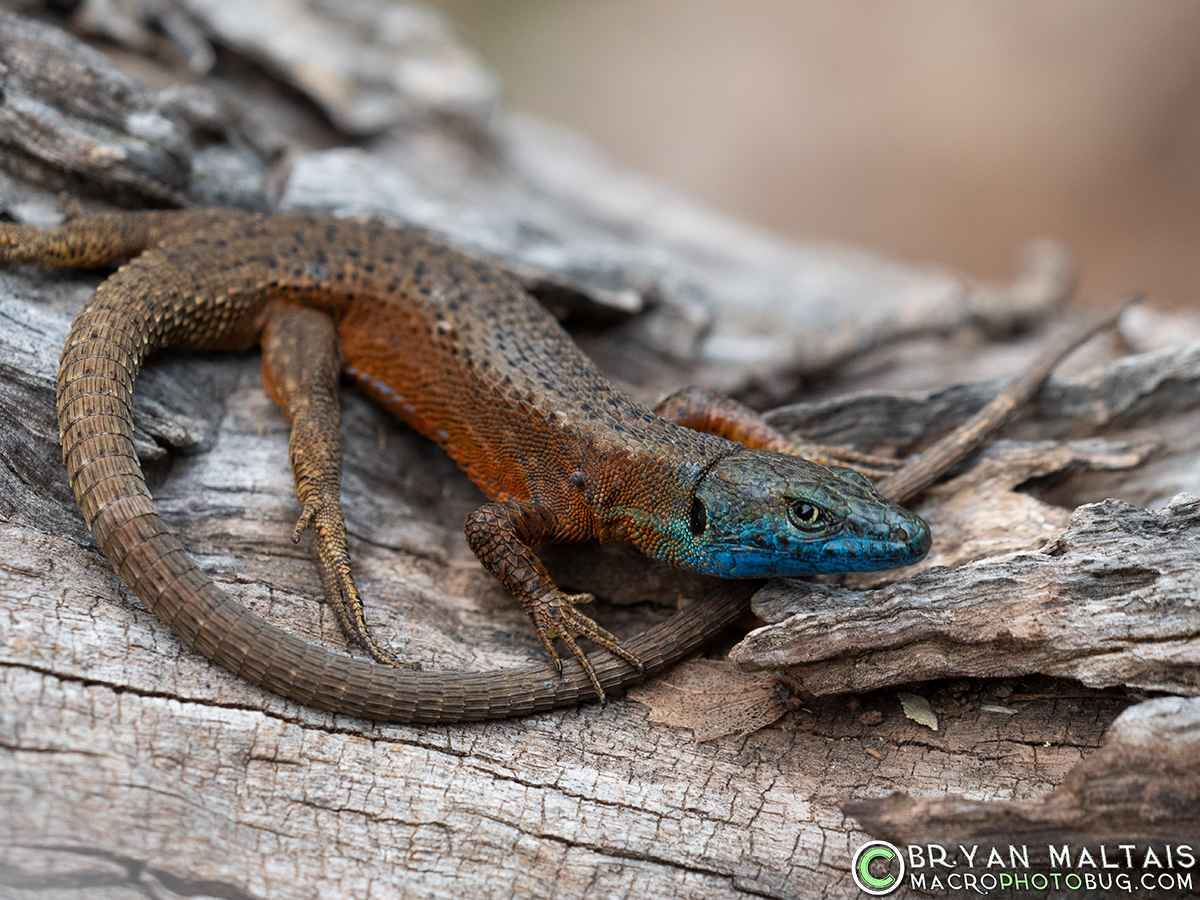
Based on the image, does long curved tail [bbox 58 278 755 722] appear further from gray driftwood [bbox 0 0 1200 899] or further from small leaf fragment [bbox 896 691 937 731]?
small leaf fragment [bbox 896 691 937 731]

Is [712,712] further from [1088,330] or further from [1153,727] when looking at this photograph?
[1088,330]

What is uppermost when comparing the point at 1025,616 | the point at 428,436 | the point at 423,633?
the point at 428,436

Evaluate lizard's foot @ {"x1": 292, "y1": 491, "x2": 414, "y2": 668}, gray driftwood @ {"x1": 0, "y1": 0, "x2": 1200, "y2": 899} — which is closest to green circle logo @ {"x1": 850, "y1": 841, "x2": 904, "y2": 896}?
gray driftwood @ {"x1": 0, "y1": 0, "x2": 1200, "y2": 899}

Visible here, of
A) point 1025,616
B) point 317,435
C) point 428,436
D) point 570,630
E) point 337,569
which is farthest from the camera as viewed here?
point 428,436

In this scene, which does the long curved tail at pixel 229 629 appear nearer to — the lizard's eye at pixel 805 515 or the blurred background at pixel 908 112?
the lizard's eye at pixel 805 515

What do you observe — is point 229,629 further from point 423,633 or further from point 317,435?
point 317,435

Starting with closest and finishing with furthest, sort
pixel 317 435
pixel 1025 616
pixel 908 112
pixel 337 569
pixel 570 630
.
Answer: pixel 1025 616 → pixel 570 630 → pixel 337 569 → pixel 317 435 → pixel 908 112

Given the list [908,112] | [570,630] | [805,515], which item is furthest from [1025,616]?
[908,112]

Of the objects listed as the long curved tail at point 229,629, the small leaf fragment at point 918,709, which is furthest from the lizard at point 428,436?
the small leaf fragment at point 918,709
